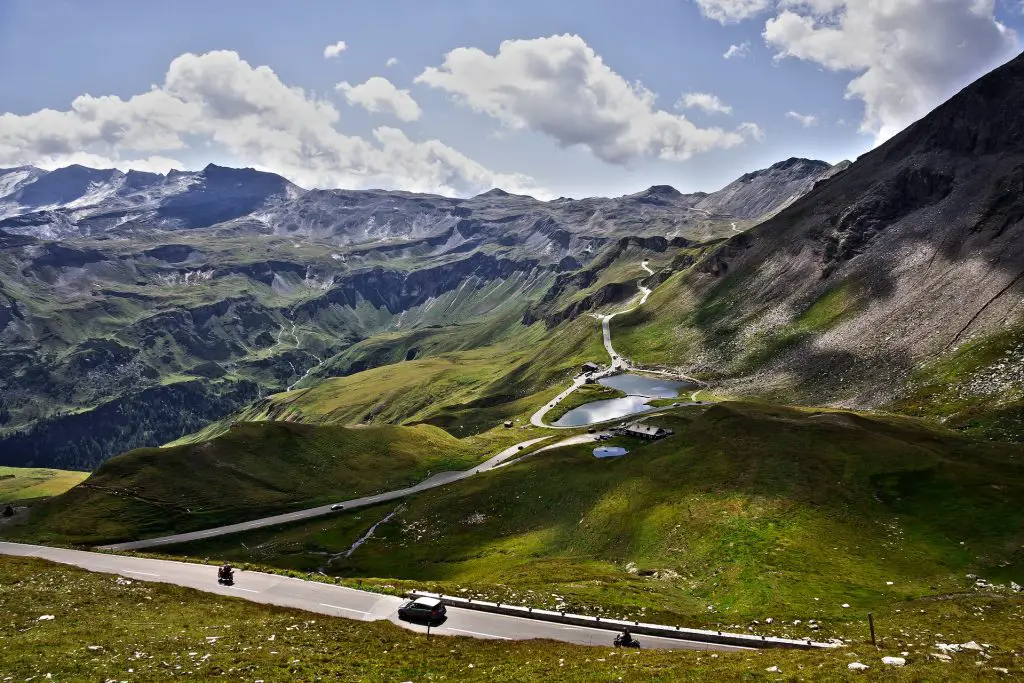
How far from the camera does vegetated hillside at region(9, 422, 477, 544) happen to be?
310ft

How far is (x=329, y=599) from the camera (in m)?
44.8

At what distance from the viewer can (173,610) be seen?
39.8 m

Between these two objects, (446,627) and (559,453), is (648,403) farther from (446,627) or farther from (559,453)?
(446,627)

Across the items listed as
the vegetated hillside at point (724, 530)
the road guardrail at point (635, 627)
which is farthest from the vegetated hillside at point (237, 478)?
the road guardrail at point (635, 627)

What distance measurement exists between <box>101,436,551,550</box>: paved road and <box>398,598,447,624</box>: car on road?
54.3m

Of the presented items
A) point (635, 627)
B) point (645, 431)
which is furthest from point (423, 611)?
point (645, 431)

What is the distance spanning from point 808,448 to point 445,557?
51.1m

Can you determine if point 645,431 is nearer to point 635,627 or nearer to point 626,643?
point 635,627

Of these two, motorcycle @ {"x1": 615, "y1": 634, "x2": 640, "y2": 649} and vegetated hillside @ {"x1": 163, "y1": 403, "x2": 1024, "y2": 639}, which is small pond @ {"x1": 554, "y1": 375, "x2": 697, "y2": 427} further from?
motorcycle @ {"x1": 615, "y1": 634, "x2": 640, "y2": 649}

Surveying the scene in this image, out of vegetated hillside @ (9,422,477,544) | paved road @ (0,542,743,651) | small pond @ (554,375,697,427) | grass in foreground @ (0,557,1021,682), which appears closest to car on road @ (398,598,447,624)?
paved road @ (0,542,743,651)

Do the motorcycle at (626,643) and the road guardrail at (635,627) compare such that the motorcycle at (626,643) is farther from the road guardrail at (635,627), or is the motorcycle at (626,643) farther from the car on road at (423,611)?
the car on road at (423,611)

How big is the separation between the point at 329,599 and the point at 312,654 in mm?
15348

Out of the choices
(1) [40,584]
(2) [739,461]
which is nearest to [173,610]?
(1) [40,584]

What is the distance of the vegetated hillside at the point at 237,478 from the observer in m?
94.5
